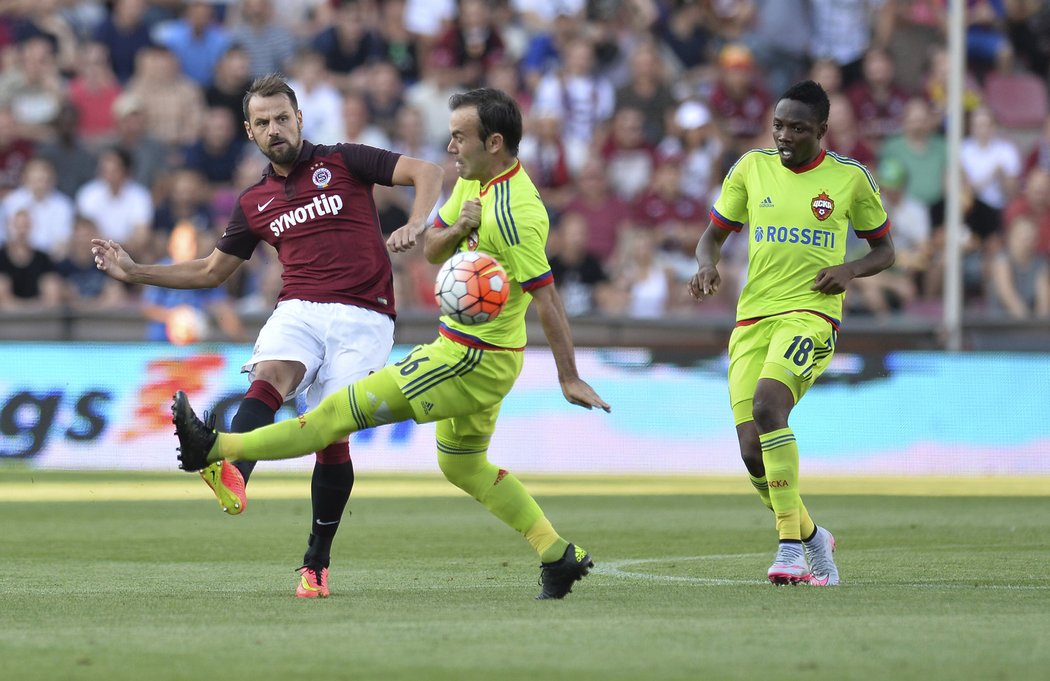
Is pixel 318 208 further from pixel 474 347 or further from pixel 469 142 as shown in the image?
pixel 474 347

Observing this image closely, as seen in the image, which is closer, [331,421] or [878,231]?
[331,421]

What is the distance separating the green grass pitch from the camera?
5.51 meters

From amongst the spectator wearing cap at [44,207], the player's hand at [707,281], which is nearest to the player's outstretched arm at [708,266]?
the player's hand at [707,281]

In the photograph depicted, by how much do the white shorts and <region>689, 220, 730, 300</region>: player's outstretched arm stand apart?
1.70 m

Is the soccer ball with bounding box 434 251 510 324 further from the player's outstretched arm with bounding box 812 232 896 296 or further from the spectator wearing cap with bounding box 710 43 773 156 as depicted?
the spectator wearing cap with bounding box 710 43 773 156

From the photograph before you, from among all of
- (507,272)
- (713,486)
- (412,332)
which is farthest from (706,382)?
(507,272)

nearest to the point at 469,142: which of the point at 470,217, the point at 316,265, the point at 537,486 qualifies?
the point at 470,217

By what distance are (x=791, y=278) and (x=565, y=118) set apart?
40.0 feet

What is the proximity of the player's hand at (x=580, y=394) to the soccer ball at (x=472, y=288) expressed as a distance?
45 cm

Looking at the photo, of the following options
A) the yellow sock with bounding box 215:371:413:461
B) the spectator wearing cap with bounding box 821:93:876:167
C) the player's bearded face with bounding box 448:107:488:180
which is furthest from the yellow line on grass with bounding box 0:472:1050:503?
the player's bearded face with bounding box 448:107:488:180

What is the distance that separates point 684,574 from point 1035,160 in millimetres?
13005

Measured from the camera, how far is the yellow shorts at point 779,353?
828 centimetres

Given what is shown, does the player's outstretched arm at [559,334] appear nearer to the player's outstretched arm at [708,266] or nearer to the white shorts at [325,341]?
the white shorts at [325,341]

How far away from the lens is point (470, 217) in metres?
7.30
